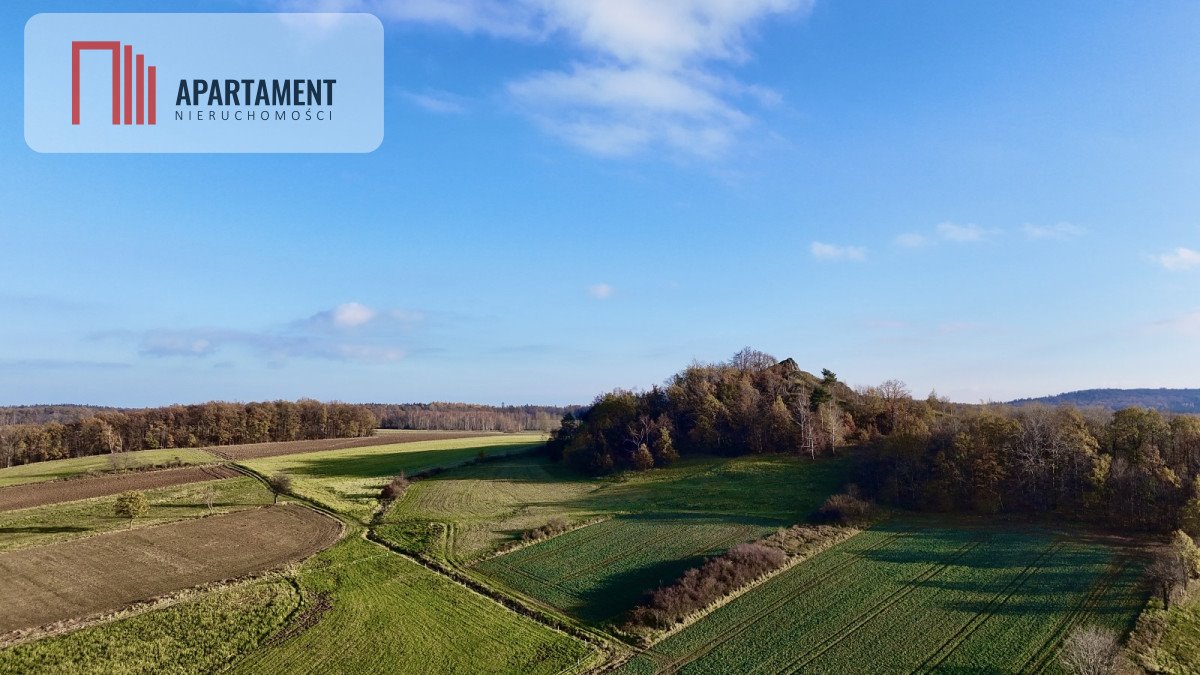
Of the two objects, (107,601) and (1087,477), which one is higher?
(1087,477)

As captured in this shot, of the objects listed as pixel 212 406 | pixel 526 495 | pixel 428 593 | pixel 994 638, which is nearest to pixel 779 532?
pixel 994 638

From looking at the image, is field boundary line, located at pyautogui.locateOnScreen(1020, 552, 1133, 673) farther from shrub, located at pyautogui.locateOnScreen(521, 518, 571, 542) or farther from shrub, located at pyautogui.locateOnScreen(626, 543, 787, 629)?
shrub, located at pyautogui.locateOnScreen(521, 518, 571, 542)

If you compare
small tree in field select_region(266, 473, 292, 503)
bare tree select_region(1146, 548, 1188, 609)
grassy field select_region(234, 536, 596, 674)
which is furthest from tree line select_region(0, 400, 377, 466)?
bare tree select_region(1146, 548, 1188, 609)

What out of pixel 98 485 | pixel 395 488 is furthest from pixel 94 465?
pixel 395 488

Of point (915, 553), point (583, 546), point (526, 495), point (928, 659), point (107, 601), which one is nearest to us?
point (928, 659)

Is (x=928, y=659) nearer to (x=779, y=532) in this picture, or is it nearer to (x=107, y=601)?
(x=779, y=532)

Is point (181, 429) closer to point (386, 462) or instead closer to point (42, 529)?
point (386, 462)

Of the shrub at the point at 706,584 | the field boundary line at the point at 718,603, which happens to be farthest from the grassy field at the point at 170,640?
the shrub at the point at 706,584

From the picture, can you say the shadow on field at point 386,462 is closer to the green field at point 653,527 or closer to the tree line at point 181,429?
the green field at point 653,527
